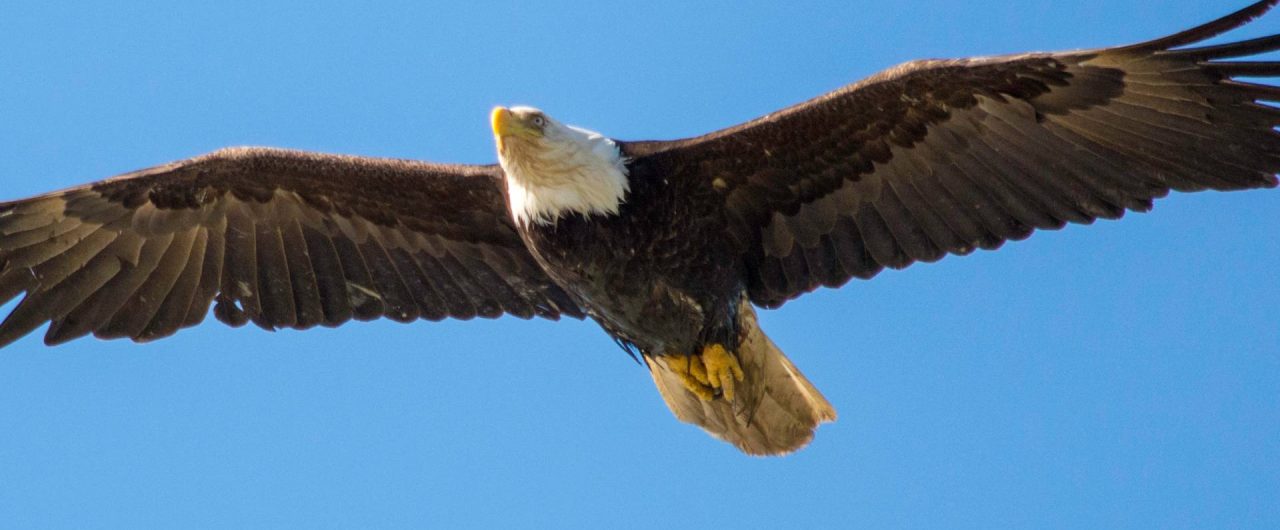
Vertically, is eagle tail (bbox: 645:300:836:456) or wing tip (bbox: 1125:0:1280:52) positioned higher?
wing tip (bbox: 1125:0:1280:52)

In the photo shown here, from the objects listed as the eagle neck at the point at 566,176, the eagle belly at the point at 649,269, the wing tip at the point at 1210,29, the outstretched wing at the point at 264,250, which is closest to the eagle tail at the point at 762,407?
the eagle belly at the point at 649,269

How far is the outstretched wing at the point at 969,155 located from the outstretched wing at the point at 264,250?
127 centimetres

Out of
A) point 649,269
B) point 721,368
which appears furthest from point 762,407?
point 649,269

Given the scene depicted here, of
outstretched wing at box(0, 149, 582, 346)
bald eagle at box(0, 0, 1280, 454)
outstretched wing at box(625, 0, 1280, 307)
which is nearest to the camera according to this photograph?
outstretched wing at box(625, 0, 1280, 307)

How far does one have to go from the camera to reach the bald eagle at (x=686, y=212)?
8836mm

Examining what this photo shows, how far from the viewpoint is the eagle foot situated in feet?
31.3

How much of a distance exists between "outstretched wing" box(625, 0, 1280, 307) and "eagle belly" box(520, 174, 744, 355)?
0.19m

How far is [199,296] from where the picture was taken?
10.1m

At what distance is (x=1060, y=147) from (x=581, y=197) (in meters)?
2.37

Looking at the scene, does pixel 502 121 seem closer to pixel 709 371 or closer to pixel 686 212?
pixel 686 212

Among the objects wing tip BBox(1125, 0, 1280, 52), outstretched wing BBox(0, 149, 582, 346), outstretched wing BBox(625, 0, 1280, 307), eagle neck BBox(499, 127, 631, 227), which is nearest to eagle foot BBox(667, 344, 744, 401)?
outstretched wing BBox(625, 0, 1280, 307)

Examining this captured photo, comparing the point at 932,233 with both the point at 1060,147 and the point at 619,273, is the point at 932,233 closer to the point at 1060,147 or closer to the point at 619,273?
the point at 1060,147

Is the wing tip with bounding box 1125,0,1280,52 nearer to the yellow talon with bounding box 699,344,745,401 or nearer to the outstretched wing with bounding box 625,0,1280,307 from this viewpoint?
the outstretched wing with bounding box 625,0,1280,307

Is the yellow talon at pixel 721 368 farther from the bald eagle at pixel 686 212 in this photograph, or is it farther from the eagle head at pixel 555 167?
the eagle head at pixel 555 167
